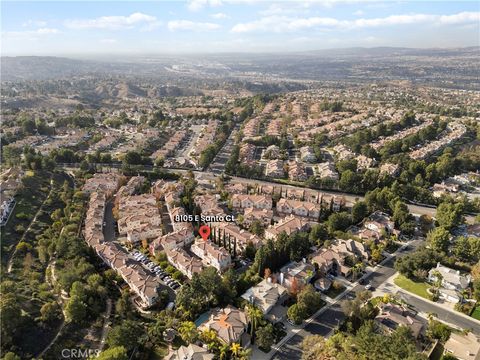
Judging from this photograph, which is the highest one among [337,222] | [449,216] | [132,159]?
[132,159]

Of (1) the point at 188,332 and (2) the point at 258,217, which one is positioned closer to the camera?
(1) the point at 188,332

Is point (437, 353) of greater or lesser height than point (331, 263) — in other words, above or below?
below

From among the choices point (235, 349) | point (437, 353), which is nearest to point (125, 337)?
point (235, 349)

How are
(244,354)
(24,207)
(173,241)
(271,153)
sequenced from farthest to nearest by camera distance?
(271,153)
(24,207)
(173,241)
(244,354)

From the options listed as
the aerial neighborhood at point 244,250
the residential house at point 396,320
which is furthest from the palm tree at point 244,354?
the residential house at point 396,320

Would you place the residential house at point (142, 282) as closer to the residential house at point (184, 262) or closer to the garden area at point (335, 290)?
the residential house at point (184, 262)

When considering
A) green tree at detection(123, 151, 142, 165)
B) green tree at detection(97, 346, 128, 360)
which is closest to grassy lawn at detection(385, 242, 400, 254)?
green tree at detection(97, 346, 128, 360)

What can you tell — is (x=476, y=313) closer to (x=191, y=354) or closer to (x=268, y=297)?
(x=268, y=297)
